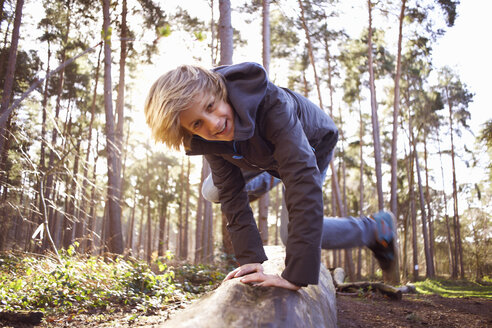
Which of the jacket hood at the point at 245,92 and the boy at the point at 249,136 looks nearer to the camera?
the boy at the point at 249,136

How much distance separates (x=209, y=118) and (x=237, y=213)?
0.83 m

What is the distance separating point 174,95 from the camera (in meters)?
1.93

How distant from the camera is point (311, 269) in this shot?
6.01 feet

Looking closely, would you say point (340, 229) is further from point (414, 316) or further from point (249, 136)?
point (249, 136)

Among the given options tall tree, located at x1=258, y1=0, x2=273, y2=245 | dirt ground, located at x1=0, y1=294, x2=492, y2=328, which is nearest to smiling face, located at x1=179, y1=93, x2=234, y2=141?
dirt ground, located at x1=0, y1=294, x2=492, y2=328

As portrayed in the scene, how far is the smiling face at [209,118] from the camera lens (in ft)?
6.47

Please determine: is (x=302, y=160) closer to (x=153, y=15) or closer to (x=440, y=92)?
(x=153, y=15)

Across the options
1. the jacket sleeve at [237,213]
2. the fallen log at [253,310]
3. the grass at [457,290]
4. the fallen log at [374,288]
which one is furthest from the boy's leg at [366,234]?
the grass at [457,290]

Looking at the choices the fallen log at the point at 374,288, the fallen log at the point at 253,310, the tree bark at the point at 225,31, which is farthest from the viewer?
the tree bark at the point at 225,31

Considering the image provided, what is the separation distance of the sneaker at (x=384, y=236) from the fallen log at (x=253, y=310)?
1.54 m

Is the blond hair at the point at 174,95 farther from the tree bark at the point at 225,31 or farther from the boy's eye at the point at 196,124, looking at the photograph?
the tree bark at the point at 225,31

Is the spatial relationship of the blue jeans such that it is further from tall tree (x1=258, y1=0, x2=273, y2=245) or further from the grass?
tall tree (x1=258, y1=0, x2=273, y2=245)

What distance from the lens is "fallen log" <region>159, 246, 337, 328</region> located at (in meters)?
1.32

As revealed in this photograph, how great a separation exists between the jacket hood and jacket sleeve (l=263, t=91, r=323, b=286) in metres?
0.14
